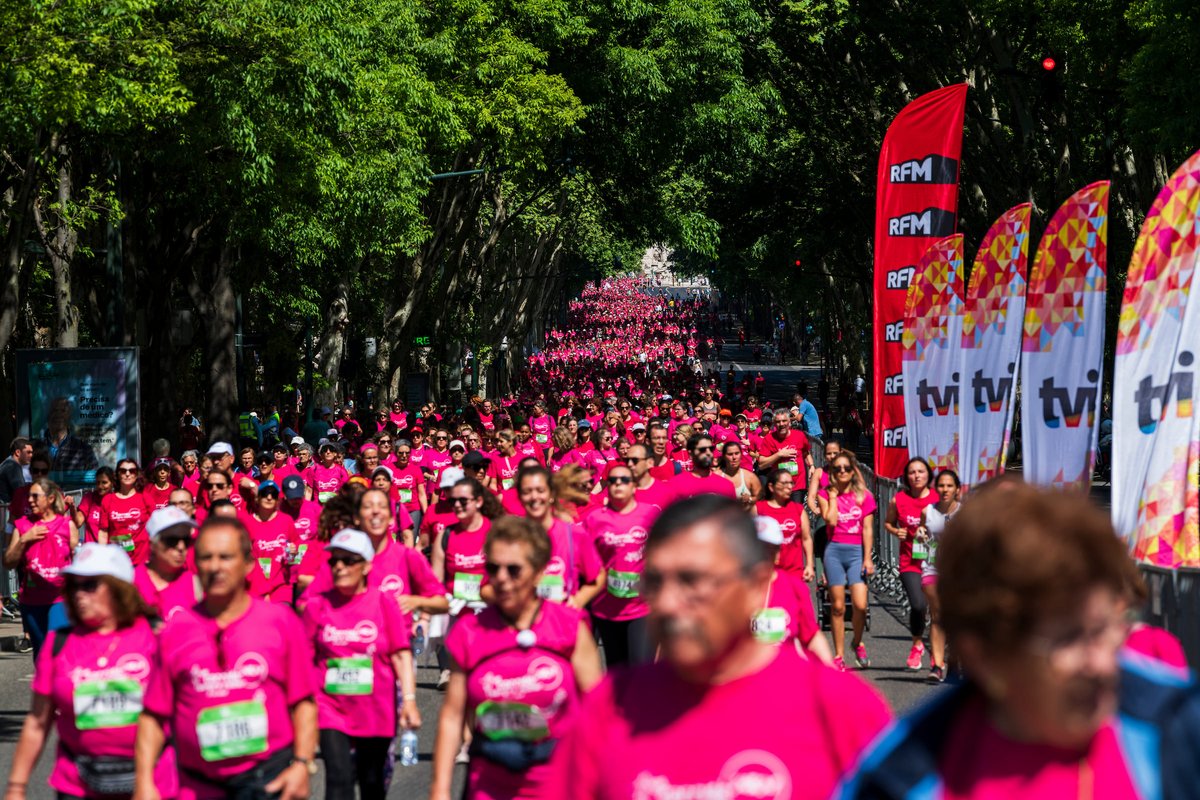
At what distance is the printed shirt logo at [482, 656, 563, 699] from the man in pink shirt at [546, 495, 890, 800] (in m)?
2.39

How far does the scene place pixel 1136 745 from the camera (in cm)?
233

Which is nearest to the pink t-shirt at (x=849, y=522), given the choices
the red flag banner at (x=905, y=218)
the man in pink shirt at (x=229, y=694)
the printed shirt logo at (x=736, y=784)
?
the red flag banner at (x=905, y=218)

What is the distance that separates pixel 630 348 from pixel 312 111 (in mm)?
69533

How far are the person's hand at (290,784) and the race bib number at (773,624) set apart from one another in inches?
89.6

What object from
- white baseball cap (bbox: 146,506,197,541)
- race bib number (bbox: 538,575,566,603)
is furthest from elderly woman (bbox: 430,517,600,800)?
race bib number (bbox: 538,575,566,603)

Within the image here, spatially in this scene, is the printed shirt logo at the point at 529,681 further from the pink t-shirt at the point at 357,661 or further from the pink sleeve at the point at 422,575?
the pink sleeve at the point at 422,575

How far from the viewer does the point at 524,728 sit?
18.5ft

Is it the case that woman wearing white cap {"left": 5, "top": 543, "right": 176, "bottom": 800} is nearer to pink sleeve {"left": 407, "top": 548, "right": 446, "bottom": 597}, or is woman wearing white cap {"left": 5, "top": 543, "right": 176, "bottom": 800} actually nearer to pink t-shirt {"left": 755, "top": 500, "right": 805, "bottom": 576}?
pink sleeve {"left": 407, "top": 548, "right": 446, "bottom": 597}

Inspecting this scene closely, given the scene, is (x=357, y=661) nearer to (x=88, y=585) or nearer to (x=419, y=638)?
(x=88, y=585)

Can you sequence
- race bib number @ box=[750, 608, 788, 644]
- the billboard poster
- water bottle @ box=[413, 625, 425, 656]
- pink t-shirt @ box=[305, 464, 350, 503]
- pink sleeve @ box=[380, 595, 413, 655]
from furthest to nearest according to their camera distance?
1. the billboard poster
2. pink t-shirt @ box=[305, 464, 350, 503]
3. water bottle @ box=[413, 625, 425, 656]
4. race bib number @ box=[750, 608, 788, 644]
5. pink sleeve @ box=[380, 595, 413, 655]

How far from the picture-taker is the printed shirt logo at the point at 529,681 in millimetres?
5699

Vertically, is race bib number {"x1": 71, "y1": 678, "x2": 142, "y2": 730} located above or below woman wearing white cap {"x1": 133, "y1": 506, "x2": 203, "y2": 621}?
below

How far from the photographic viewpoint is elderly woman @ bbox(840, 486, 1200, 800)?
220 cm

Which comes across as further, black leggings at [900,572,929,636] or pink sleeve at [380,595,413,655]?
black leggings at [900,572,929,636]
